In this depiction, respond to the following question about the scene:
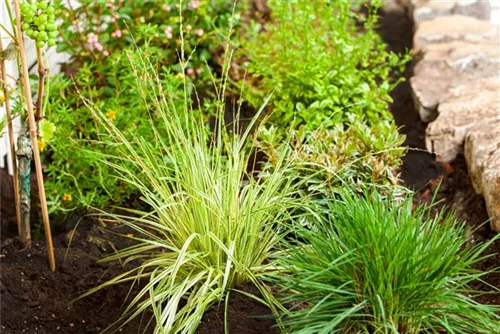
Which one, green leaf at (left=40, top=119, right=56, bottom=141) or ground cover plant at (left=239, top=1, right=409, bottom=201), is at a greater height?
green leaf at (left=40, top=119, right=56, bottom=141)

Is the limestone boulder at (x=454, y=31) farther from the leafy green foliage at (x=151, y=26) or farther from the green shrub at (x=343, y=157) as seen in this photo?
the green shrub at (x=343, y=157)

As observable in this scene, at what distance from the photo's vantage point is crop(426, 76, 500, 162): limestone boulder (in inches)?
196

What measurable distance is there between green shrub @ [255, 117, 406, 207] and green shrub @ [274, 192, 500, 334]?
30.3 inches

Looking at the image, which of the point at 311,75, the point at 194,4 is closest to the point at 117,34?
the point at 194,4

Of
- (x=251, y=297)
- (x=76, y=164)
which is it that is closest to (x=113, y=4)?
(x=76, y=164)

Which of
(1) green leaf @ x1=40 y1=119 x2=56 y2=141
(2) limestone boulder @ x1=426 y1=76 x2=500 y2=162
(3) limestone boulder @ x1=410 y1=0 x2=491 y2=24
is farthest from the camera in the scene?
(3) limestone boulder @ x1=410 y1=0 x2=491 y2=24

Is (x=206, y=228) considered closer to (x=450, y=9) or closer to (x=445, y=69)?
(x=445, y=69)

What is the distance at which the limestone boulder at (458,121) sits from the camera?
196 inches

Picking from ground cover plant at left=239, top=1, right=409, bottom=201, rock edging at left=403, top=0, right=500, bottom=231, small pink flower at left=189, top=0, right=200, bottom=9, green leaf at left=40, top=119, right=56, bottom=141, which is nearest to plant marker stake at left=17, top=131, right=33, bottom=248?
green leaf at left=40, top=119, right=56, bottom=141

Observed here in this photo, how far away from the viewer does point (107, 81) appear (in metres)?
5.10

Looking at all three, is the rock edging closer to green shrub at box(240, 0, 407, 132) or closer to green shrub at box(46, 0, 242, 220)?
green shrub at box(240, 0, 407, 132)

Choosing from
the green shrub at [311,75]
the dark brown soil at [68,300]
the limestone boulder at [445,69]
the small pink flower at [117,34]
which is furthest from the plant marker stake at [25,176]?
the limestone boulder at [445,69]

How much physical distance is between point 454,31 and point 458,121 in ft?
5.57

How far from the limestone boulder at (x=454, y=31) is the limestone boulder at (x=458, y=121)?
3.81 feet
